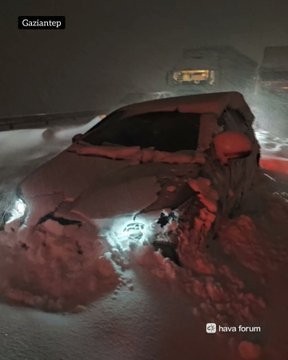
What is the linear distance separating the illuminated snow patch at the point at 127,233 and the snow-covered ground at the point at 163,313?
3.5 inches

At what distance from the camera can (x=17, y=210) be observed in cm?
350

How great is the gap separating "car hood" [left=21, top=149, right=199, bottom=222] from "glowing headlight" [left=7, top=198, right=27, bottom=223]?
8cm

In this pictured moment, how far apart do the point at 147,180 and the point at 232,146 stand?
38.2 inches

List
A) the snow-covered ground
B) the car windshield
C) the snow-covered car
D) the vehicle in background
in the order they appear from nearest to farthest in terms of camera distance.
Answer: the snow-covered ground → the snow-covered car → the car windshield → the vehicle in background

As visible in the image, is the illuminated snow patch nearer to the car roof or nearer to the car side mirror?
the car side mirror

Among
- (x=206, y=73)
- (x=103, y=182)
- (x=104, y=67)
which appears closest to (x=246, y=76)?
(x=206, y=73)

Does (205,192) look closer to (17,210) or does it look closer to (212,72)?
(17,210)

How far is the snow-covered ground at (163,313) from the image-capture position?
8.29 ft

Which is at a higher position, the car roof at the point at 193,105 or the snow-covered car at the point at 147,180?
the car roof at the point at 193,105

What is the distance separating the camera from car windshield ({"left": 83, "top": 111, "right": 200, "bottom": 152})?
14.0ft

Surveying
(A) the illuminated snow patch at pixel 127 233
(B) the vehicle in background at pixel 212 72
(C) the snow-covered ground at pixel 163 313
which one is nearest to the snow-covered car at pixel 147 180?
(A) the illuminated snow patch at pixel 127 233

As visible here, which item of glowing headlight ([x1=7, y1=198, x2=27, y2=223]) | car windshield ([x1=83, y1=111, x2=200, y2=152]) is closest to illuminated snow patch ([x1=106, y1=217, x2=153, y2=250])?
glowing headlight ([x1=7, y1=198, x2=27, y2=223])

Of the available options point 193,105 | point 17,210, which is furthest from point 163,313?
point 193,105

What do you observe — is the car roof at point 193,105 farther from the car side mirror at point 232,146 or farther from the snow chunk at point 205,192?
the snow chunk at point 205,192
